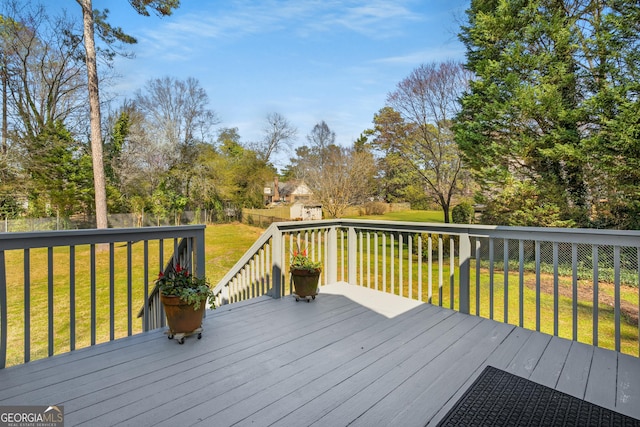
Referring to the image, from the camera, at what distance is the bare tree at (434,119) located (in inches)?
410

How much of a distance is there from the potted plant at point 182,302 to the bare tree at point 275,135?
19774 mm

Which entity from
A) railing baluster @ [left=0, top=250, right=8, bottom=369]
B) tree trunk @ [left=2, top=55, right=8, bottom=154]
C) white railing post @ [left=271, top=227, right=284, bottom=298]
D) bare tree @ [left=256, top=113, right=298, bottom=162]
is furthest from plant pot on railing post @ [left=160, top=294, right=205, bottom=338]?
bare tree @ [left=256, top=113, right=298, bottom=162]

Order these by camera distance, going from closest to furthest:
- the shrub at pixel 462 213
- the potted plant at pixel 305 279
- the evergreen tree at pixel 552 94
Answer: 1. the potted plant at pixel 305 279
2. the evergreen tree at pixel 552 94
3. the shrub at pixel 462 213

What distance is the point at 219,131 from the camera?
19859 mm

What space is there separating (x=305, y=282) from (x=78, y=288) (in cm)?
819

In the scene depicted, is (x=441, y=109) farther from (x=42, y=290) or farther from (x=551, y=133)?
(x=42, y=290)

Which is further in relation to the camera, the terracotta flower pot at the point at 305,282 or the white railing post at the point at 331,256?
the white railing post at the point at 331,256

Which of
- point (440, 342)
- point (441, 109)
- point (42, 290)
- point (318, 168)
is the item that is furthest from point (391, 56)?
point (42, 290)

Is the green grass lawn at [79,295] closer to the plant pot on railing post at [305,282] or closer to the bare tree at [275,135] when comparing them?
the plant pot on railing post at [305,282]

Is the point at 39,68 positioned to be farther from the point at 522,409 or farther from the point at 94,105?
the point at 522,409

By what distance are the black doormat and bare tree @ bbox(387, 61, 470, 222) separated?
9.95 m

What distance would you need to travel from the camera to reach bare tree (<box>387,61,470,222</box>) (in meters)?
10.4

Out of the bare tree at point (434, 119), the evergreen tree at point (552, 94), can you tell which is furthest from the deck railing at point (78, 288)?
the bare tree at point (434, 119)

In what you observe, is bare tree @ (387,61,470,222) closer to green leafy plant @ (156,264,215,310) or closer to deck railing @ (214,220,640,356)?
deck railing @ (214,220,640,356)
